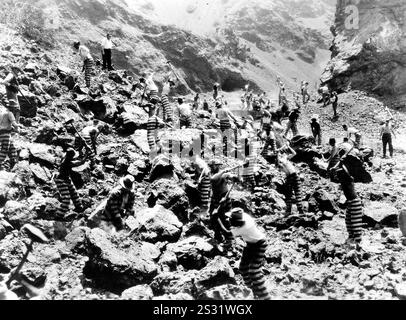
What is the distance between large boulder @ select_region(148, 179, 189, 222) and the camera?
9.97 metres

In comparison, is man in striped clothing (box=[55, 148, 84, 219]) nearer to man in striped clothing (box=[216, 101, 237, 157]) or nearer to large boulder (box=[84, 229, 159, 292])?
large boulder (box=[84, 229, 159, 292])

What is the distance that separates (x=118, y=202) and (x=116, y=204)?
0.06 m

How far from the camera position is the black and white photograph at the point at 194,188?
22.9 feet

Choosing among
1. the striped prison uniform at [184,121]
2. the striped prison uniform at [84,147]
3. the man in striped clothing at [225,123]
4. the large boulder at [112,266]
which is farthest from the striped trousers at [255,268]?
the striped prison uniform at [184,121]

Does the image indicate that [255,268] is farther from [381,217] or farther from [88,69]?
[88,69]

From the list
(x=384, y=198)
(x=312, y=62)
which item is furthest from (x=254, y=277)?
(x=312, y=62)

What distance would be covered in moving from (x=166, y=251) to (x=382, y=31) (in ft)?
73.8

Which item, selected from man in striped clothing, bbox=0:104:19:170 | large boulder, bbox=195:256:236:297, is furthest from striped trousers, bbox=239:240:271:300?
man in striped clothing, bbox=0:104:19:170

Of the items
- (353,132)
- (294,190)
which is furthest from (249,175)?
(353,132)

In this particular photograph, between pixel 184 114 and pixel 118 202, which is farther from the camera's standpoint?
pixel 184 114

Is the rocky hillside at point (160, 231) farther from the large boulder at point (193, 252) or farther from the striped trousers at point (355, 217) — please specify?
the striped trousers at point (355, 217)

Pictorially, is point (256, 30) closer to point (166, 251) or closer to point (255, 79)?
point (255, 79)

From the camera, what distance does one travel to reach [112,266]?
6.90m

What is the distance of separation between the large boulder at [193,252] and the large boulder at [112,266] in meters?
0.76
